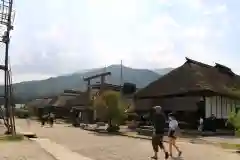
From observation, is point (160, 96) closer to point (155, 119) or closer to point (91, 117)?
point (91, 117)

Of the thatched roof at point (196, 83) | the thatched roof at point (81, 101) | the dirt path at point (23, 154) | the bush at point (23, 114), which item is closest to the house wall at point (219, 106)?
the thatched roof at point (196, 83)

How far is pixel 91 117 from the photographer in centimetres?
4825

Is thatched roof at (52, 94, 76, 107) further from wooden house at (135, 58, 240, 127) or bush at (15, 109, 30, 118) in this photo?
wooden house at (135, 58, 240, 127)

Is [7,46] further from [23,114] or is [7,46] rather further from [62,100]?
[23,114]

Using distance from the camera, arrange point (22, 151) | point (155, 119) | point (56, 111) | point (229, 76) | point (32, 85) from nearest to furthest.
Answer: point (155, 119) → point (22, 151) → point (229, 76) → point (56, 111) → point (32, 85)

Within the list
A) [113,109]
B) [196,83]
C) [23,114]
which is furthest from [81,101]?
[196,83]

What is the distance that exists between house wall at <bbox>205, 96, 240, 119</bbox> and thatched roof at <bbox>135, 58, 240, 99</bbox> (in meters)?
0.72

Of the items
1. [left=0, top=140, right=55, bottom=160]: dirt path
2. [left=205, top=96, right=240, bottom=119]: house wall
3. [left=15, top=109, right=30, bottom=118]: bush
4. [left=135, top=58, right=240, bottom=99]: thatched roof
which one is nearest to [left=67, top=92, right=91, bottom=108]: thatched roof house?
[left=135, top=58, right=240, bottom=99]: thatched roof

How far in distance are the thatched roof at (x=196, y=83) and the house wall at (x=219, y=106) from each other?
72 cm

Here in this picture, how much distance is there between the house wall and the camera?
30.8m

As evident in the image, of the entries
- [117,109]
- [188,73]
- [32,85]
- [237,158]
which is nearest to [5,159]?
[237,158]

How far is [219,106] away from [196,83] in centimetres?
247

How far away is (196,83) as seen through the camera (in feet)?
103

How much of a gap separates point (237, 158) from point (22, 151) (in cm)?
799
